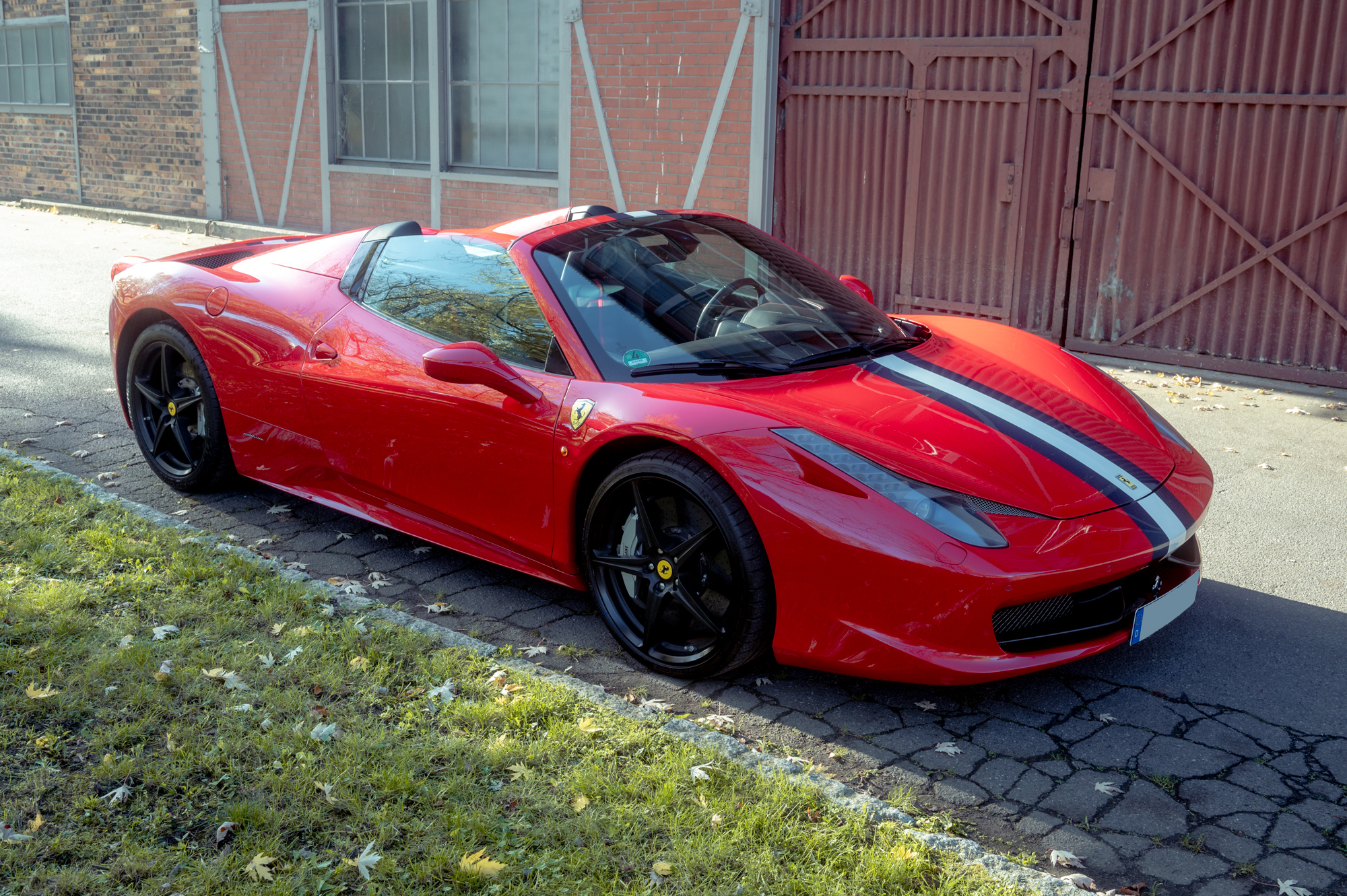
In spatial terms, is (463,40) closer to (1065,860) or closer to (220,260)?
(220,260)

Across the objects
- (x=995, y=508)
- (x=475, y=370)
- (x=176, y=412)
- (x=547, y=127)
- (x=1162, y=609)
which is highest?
(x=547, y=127)

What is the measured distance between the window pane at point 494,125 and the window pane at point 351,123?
1949 millimetres

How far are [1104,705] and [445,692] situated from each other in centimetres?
197

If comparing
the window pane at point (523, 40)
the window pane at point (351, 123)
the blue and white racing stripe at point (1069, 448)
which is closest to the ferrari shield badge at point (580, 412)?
the blue and white racing stripe at point (1069, 448)

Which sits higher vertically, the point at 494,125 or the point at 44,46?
the point at 44,46

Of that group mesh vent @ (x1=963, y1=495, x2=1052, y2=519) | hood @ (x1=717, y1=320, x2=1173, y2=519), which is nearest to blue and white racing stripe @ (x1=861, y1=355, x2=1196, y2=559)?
hood @ (x1=717, y1=320, x2=1173, y2=519)

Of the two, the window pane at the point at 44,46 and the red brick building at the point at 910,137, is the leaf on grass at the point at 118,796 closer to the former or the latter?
the red brick building at the point at 910,137

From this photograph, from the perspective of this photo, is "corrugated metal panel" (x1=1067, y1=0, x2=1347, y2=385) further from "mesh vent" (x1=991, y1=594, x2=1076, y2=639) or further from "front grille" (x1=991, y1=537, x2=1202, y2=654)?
"mesh vent" (x1=991, y1=594, x2=1076, y2=639)

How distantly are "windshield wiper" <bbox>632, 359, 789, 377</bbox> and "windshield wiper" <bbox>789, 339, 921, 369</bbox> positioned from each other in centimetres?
14

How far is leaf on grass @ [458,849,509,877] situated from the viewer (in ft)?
8.36

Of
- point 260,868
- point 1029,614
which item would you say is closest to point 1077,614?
point 1029,614

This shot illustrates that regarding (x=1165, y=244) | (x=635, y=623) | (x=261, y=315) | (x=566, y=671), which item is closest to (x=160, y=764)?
(x=566, y=671)

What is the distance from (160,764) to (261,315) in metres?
2.26

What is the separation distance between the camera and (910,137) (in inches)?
365
